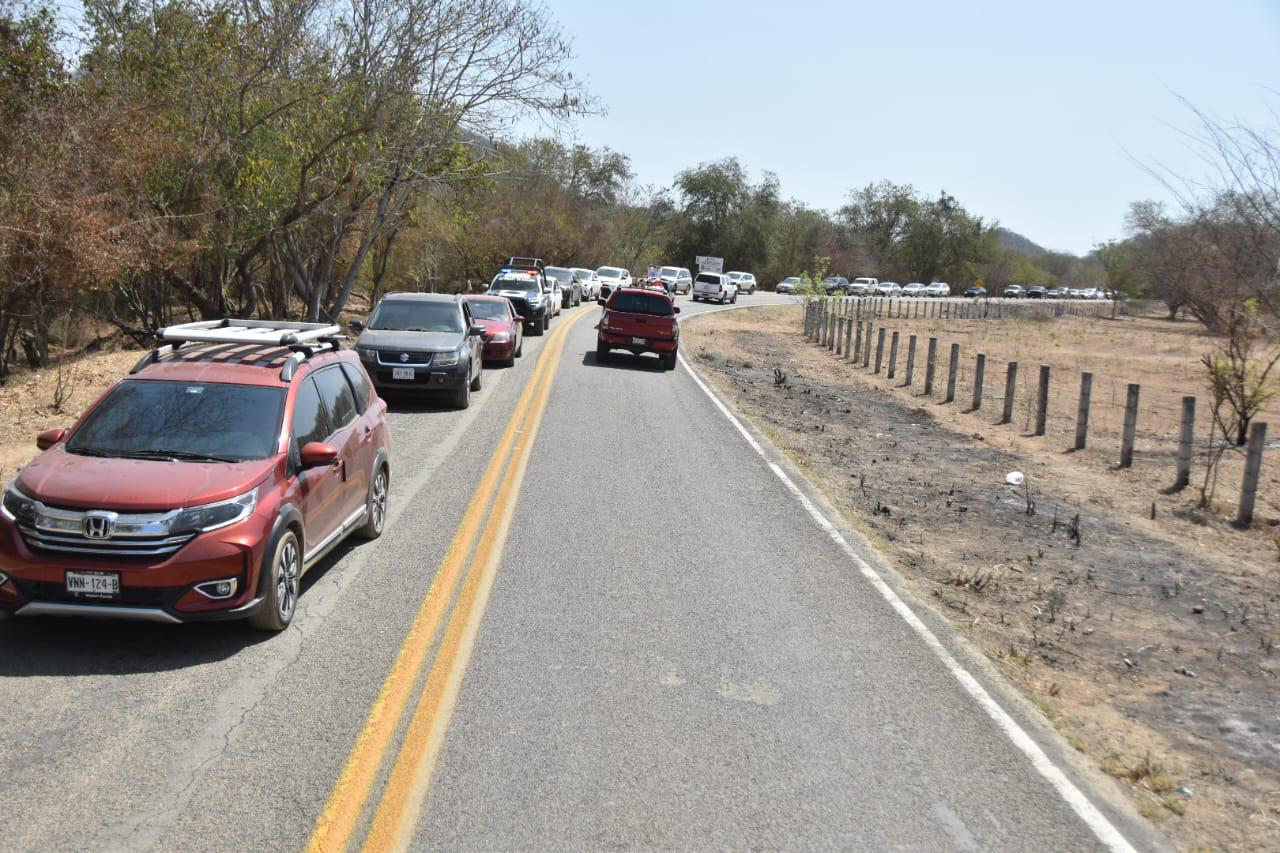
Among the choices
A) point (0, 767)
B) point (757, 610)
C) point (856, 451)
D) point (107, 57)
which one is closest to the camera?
point (0, 767)

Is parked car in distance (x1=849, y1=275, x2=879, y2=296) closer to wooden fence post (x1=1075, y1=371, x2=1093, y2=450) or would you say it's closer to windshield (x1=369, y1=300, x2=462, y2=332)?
wooden fence post (x1=1075, y1=371, x2=1093, y2=450)

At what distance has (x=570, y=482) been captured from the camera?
1159cm

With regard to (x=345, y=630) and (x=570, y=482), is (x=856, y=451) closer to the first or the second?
(x=570, y=482)

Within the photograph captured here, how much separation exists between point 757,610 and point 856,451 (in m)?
9.04

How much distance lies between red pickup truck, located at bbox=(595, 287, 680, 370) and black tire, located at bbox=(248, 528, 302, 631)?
18.2 meters

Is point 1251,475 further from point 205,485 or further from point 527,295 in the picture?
point 527,295

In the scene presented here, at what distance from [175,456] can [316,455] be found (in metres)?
0.83

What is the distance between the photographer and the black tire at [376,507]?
8.77 meters

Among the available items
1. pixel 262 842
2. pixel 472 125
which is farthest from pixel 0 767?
pixel 472 125

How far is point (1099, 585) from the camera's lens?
9.51 meters

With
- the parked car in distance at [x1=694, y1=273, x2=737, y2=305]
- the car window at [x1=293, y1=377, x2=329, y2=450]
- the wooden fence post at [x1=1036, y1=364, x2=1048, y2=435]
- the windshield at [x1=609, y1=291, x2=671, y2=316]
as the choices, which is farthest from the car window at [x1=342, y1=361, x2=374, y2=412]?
the parked car in distance at [x1=694, y1=273, x2=737, y2=305]

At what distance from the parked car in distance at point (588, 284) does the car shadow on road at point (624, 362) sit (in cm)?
2674

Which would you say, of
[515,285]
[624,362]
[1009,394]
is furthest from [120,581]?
[515,285]

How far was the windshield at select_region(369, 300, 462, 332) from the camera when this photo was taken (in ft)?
56.9
